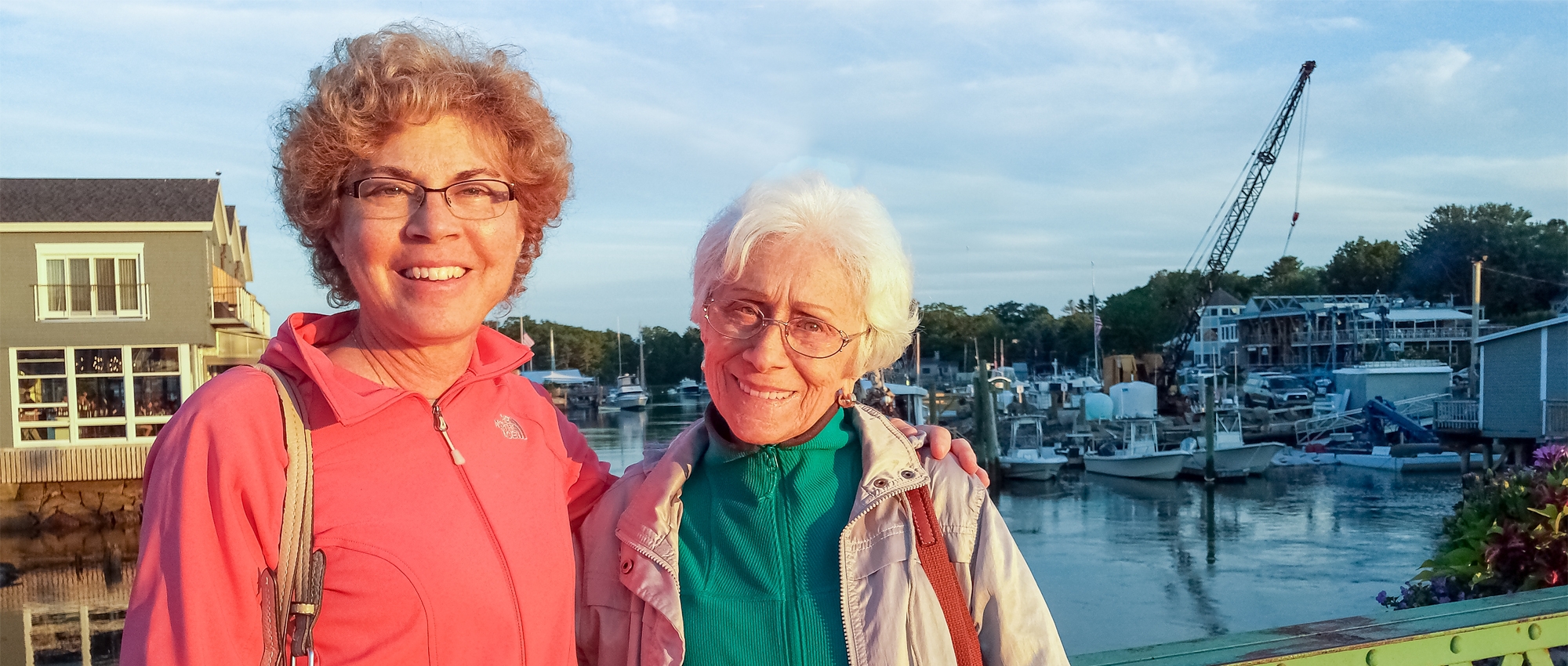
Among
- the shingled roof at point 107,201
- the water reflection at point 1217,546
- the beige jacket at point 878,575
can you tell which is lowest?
the water reflection at point 1217,546

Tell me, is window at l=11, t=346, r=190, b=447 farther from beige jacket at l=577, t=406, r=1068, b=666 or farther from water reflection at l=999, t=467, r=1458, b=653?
beige jacket at l=577, t=406, r=1068, b=666

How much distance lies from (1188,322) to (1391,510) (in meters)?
26.2

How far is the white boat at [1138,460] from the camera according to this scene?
37.4 meters

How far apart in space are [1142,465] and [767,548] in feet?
125

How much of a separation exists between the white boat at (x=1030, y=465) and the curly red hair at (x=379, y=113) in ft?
118

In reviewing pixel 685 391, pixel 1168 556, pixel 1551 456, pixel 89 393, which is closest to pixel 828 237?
pixel 1551 456

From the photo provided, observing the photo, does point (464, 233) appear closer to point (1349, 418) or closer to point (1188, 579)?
point (1188, 579)

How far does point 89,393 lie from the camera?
83.9 ft

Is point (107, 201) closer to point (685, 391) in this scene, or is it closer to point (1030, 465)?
point (1030, 465)

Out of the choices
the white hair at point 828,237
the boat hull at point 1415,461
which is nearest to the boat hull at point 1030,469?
the boat hull at point 1415,461

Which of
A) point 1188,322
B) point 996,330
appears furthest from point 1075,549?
point 996,330

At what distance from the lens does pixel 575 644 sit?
1872 millimetres

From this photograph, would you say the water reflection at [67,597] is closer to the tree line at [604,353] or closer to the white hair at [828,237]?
the white hair at [828,237]

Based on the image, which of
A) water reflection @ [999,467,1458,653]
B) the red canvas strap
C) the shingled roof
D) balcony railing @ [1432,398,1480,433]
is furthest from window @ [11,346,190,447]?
balcony railing @ [1432,398,1480,433]
